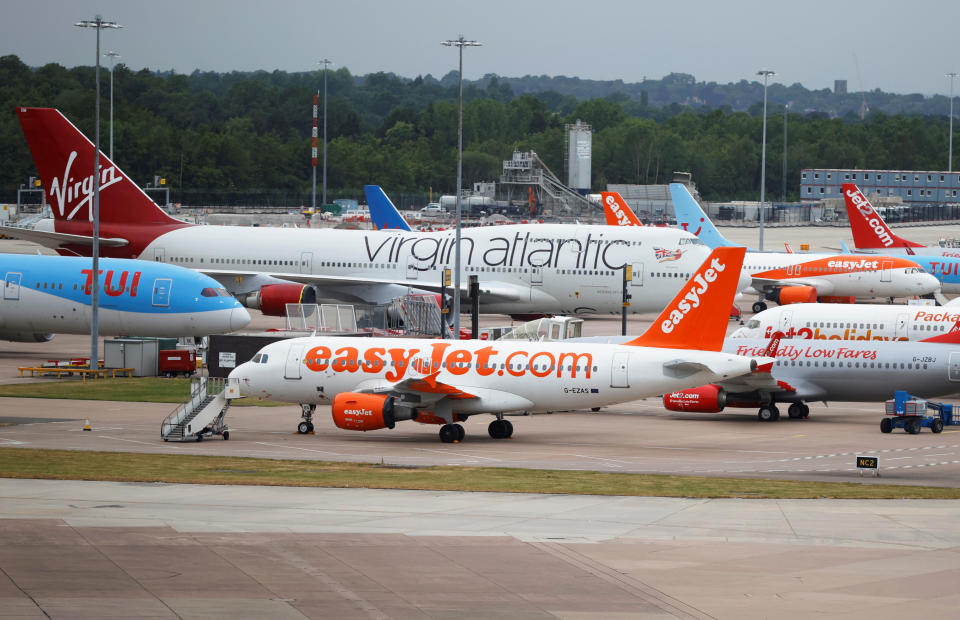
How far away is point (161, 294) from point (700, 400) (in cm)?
2545

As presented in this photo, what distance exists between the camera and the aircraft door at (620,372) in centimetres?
4178

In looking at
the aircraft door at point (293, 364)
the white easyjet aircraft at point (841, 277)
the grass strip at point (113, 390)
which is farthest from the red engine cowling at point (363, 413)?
the white easyjet aircraft at point (841, 277)

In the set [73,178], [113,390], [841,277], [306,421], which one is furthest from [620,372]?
[841,277]

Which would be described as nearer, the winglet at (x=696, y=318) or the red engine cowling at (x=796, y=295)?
the winglet at (x=696, y=318)

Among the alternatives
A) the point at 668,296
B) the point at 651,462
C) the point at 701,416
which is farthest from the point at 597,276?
the point at 651,462

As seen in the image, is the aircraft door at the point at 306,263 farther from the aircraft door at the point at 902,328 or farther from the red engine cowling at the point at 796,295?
the red engine cowling at the point at 796,295

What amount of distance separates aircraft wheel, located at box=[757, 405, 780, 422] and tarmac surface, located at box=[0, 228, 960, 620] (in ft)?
30.5

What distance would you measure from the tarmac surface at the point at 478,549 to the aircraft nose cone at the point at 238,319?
68.3 feet

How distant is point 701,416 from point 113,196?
125 feet

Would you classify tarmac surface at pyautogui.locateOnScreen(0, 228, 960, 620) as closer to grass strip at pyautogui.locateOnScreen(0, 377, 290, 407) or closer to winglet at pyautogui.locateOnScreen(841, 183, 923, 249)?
grass strip at pyautogui.locateOnScreen(0, 377, 290, 407)

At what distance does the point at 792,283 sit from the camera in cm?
9019

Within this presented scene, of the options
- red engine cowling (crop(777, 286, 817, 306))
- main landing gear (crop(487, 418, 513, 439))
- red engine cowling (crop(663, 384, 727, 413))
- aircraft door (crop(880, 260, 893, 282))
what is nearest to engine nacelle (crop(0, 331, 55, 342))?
main landing gear (crop(487, 418, 513, 439))

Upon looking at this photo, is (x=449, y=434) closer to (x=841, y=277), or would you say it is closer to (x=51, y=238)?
(x=51, y=238)

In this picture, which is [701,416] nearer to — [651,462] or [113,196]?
[651,462]
